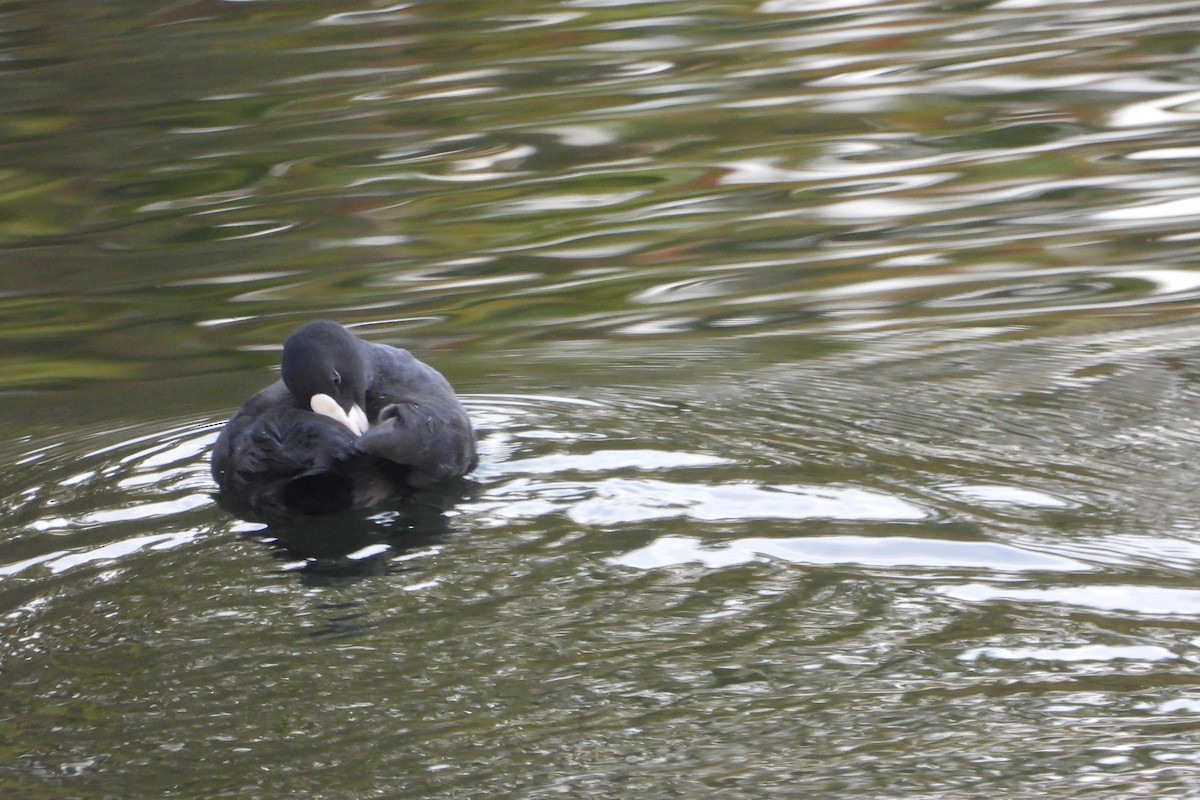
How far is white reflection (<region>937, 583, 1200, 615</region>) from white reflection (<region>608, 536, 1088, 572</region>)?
12cm

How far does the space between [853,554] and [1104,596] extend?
1.79 feet

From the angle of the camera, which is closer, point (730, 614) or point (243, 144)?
point (730, 614)

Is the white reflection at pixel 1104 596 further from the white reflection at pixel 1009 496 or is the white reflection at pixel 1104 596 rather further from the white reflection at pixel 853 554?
the white reflection at pixel 1009 496

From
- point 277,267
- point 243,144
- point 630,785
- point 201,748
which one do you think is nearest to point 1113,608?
point 630,785

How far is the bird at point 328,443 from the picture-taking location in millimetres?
4473

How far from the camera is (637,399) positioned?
5484 mm

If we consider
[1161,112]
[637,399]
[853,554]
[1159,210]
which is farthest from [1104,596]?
[1161,112]

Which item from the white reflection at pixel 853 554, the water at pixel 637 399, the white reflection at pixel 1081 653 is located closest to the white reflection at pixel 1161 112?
the water at pixel 637 399

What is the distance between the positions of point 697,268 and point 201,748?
14.3 feet

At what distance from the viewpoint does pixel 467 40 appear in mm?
11648

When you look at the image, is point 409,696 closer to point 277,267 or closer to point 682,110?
point 277,267

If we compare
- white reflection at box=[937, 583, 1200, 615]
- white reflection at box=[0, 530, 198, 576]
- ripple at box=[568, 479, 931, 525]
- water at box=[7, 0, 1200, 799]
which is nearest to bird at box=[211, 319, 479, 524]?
water at box=[7, 0, 1200, 799]

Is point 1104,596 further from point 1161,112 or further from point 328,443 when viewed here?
point 1161,112

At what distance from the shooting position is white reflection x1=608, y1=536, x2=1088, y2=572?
12.8 feet
